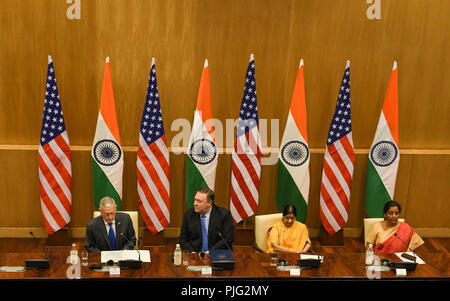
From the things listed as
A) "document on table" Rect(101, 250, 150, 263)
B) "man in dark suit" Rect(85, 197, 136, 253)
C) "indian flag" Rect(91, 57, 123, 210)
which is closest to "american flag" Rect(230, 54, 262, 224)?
"indian flag" Rect(91, 57, 123, 210)

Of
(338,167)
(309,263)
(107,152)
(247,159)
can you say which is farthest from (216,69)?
(309,263)

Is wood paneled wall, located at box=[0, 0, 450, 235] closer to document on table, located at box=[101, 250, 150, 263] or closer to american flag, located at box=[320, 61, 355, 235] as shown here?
american flag, located at box=[320, 61, 355, 235]

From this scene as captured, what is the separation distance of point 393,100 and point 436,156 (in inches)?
45.4

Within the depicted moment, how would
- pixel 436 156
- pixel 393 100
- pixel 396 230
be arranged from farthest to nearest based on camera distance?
pixel 436 156, pixel 393 100, pixel 396 230

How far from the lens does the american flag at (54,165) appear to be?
6.62 meters

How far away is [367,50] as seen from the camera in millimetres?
7098

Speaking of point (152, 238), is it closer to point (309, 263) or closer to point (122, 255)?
point (122, 255)

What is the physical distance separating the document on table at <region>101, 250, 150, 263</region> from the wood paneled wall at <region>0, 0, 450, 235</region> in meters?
2.22

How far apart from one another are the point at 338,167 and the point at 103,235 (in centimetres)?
311

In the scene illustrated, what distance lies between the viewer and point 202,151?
6.88 m

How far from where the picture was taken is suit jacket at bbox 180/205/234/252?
18.8 ft
